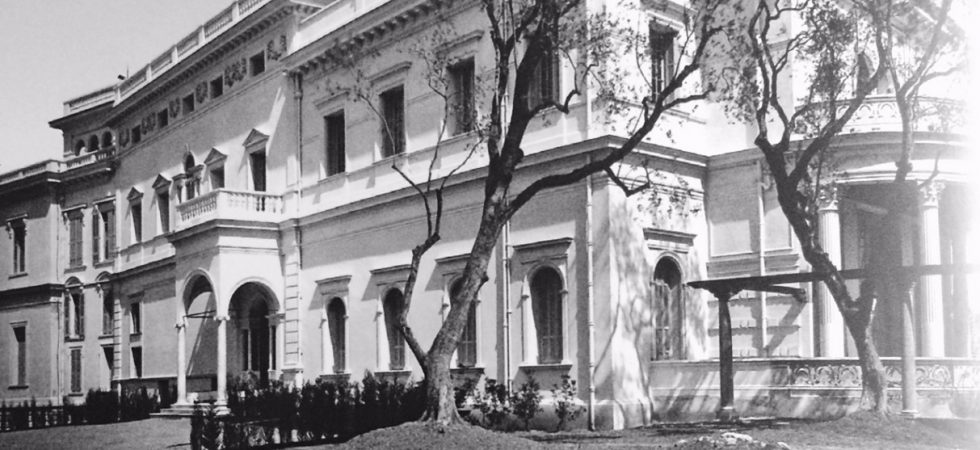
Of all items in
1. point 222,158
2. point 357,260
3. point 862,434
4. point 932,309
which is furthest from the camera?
point 222,158

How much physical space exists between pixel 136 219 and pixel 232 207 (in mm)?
13152

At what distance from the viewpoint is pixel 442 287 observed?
26.7m

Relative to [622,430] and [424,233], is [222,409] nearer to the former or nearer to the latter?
[424,233]

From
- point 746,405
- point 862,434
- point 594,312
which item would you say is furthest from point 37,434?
point 862,434

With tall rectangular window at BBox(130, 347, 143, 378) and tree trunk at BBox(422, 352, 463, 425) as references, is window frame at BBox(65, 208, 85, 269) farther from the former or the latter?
tree trunk at BBox(422, 352, 463, 425)

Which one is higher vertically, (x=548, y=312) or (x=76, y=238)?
(x=76, y=238)

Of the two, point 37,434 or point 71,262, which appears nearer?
point 37,434

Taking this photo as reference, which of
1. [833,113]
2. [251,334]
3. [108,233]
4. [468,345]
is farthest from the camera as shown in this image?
[108,233]

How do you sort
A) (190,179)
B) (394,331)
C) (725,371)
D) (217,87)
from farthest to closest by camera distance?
1. (190,179)
2. (217,87)
3. (394,331)
4. (725,371)

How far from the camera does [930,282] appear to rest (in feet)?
80.0

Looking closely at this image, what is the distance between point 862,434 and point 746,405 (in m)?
5.01

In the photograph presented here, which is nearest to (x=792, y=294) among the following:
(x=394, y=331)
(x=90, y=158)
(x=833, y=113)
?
(x=833, y=113)

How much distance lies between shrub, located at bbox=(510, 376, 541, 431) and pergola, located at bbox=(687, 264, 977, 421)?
3.96m

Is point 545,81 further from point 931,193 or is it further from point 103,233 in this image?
point 103,233
